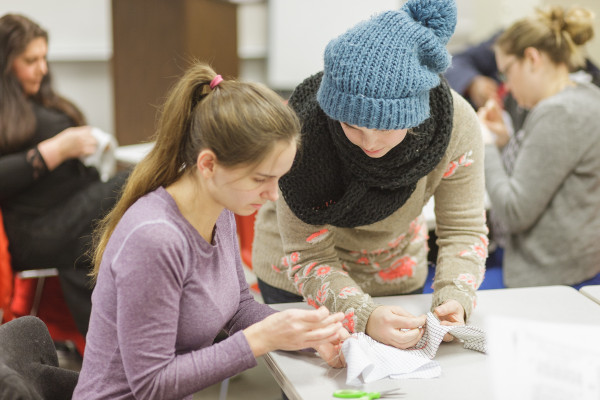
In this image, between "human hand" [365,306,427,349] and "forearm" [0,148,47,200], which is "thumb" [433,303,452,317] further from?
"forearm" [0,148,47,200]

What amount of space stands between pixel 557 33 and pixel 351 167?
1.29 meters

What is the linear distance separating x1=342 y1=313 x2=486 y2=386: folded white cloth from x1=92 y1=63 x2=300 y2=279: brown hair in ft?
1.26

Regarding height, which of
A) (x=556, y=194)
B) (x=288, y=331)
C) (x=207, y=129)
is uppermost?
(x=207, y=129)

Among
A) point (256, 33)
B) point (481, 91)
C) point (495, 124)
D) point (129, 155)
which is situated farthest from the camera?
point (256, 33)

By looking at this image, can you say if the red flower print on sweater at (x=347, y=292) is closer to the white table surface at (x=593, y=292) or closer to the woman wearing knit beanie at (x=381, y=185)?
the woman wearing knit beanie at (x=381, y=185)

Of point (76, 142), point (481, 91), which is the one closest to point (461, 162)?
point (76, 142)

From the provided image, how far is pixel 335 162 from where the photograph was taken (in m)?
1.38

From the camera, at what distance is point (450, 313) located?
1325 mm

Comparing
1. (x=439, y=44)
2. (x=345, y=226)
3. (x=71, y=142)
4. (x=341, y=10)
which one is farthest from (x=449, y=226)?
(x=341, y=10)

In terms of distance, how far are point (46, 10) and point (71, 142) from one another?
74.1 inches

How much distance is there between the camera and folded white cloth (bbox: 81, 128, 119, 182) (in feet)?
7.89

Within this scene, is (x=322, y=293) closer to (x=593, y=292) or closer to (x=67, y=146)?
(x=593, y=292)

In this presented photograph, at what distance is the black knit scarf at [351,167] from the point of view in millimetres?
1334

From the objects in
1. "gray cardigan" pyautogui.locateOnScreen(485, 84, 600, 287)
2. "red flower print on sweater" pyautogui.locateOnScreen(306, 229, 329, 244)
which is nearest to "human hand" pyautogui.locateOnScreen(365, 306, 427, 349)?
"red flower print on sweater" pyautogui.locateOnScreen(306, 229, 329, 244)
